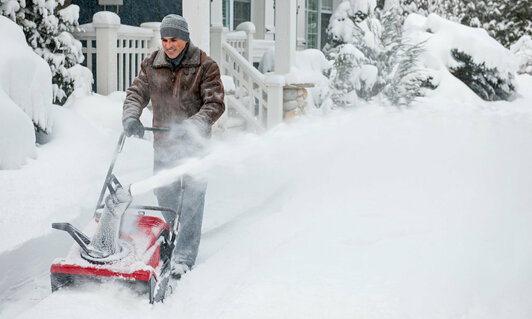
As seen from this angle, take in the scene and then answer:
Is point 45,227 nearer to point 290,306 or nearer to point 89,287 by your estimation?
point 89,287

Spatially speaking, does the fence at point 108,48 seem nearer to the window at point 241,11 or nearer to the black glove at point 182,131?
the black glove at point 182,131

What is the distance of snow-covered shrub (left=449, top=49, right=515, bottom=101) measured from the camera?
17.6 metres

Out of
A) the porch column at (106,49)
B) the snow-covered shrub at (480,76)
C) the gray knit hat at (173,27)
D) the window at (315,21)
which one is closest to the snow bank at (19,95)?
the porch column at (106,49)

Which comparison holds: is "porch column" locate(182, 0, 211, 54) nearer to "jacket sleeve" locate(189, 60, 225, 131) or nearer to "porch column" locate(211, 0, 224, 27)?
"porch column" locate(211, 0, 224, 27)

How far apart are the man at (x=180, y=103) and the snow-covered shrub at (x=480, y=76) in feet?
47.6

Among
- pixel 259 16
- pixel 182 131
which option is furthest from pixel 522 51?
Answer: pixel 182 131

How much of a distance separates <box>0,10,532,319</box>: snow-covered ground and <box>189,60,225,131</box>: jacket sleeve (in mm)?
342

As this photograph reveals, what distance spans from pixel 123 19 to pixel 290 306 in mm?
9299

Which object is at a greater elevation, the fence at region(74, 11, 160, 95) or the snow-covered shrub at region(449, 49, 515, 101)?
the fence at region(74, 11, 160, 95)

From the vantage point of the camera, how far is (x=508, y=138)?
12.6 metres

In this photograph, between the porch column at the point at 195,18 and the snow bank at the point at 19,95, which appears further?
the porch column at the point at 195,18

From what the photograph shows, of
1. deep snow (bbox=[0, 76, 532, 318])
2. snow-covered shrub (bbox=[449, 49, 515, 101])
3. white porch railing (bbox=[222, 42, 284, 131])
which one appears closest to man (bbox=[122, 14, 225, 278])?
deep snow (bbox=[0, 76, 532, 318])

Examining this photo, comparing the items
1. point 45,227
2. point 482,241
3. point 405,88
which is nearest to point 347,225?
point 482,241

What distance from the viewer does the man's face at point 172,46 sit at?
4348mm
